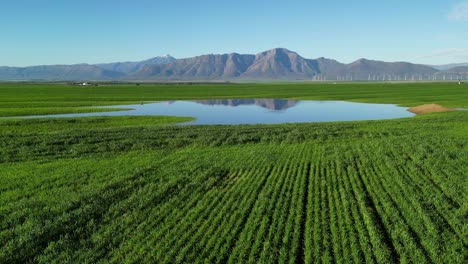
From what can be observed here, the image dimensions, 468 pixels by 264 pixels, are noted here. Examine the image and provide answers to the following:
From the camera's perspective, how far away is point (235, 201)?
18.7m

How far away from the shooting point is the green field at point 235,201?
44.1 feet

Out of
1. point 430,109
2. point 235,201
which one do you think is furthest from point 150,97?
point 235,201

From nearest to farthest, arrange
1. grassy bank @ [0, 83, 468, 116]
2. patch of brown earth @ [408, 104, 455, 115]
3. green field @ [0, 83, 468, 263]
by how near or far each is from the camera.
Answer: green field @ [0, 83, 468, 263] < patch of brown earth @ [408, 104, 455, 115] < grassy bank @ [0, 83, 468, 116]

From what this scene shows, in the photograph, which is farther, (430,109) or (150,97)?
(150,97)

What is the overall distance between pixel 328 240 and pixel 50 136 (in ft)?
115

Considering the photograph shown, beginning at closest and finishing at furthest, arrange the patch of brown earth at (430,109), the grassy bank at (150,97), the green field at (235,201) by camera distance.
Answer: the green field at (235,201) → the patch of brown earth at (430,109) → the grassy bank at (150,97)

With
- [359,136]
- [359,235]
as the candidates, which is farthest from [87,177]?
[359,136]

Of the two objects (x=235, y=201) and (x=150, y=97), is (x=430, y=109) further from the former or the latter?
(x=150, y=97)

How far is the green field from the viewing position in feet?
44.1

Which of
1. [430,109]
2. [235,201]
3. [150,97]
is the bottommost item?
[235,201]

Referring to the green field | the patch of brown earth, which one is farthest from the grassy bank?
the green field

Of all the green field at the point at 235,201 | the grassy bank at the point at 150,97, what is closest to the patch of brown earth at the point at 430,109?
the grassy bank at the point at 150,97

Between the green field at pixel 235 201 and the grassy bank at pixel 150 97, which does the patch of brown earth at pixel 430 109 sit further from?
the green field at pixel 235 201

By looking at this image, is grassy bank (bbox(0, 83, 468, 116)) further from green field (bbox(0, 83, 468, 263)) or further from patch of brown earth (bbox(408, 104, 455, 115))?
green field (bbox(0, 83, 468, 263))
